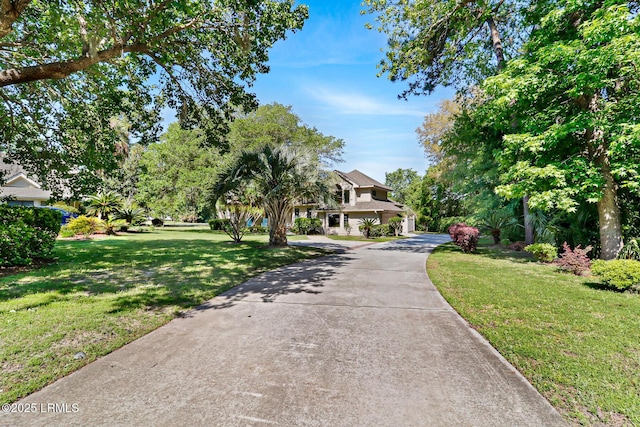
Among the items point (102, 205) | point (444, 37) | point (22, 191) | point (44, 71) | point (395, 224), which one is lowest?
point (395, 224)

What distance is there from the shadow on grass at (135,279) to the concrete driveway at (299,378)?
1342mm

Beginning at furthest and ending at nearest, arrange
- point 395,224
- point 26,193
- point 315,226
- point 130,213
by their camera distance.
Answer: point 315,226 < point 395,224 < point 26,193 < point 130,213

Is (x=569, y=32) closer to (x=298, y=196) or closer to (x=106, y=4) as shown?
(x=298, y=196)

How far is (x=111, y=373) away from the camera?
111 inches

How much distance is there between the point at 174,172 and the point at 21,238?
18.5 m

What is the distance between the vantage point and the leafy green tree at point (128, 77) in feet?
22.2

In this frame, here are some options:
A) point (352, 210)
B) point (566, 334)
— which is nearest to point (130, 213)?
point (352, 210)

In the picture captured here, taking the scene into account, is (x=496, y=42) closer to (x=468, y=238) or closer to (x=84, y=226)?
(x=468, y=238)

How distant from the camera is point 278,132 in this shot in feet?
94.0

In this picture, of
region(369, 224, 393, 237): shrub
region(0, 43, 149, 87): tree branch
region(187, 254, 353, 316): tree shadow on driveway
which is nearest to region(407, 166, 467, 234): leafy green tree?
region(369, 224, 393, 237): shrub

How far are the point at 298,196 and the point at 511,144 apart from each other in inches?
350

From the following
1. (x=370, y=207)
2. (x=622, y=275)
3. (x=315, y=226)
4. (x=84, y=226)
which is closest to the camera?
(x=622, y=275)

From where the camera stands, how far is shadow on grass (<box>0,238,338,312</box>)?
504cm

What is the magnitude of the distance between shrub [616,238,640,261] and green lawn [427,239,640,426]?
1.79 m
